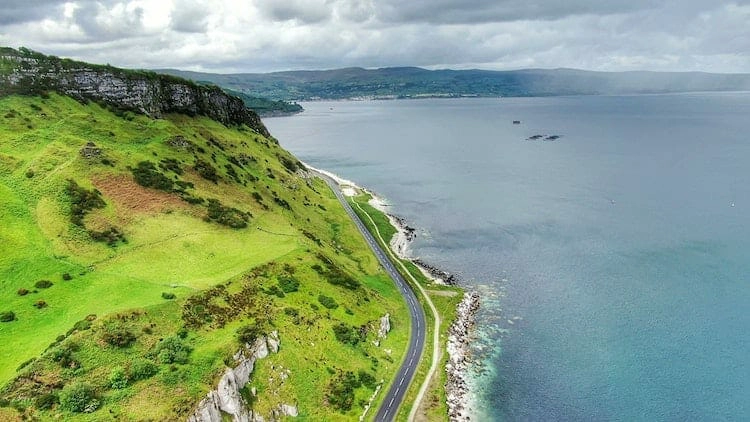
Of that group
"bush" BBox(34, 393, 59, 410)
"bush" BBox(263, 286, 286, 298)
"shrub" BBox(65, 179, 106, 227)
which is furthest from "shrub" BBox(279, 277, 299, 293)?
"bush" BBox(34, 393, 59, 410)

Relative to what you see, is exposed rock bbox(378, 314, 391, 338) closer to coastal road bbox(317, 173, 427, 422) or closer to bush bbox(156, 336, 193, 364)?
coastal road bbox(317, 173, 427, 422)

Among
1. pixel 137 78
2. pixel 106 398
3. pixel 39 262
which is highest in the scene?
pixel 137 78

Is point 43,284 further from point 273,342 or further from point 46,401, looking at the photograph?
point 273,342

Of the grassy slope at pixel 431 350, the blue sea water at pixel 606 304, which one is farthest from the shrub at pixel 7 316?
the blue sea water at pixel 606 304

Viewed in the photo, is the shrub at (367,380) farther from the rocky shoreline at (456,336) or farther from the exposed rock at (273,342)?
the exposed rock at (273,342)

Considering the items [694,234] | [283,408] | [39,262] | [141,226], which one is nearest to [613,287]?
[694,234]

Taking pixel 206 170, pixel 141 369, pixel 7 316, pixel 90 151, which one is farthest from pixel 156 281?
pixel 206 170

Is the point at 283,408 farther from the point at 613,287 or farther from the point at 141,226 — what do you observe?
the point at 613,287
